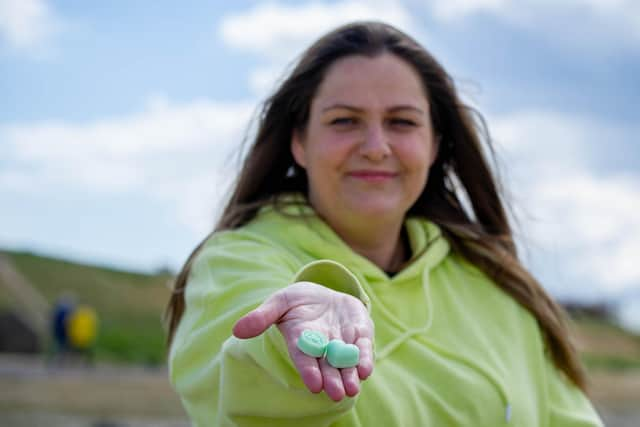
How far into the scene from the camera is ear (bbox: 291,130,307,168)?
272cm

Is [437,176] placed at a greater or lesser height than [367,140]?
lesser

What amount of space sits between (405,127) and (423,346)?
24.4 inches

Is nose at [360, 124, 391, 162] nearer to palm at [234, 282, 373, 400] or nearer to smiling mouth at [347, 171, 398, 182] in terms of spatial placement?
smiling mouth at [347, 171, 398, 182]

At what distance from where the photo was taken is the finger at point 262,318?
1395 mm

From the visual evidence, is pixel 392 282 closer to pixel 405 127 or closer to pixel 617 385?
pixel 405 127

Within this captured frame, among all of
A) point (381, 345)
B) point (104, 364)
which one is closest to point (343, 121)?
point (381, 345)

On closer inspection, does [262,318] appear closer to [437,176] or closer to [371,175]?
[371,175]

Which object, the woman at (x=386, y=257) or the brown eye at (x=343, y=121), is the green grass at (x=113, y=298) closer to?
the woman at (x=386, y=257)

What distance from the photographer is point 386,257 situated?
2.74 m

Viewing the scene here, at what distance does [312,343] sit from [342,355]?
6cm

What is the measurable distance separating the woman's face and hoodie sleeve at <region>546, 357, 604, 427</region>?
0.71 metres

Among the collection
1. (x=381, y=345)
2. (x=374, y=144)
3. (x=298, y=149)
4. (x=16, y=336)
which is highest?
(x=374, y=144)

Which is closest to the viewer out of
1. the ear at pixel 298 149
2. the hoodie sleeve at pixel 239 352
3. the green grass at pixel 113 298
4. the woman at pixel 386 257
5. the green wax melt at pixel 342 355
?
the green wax melt at pixel 342 355

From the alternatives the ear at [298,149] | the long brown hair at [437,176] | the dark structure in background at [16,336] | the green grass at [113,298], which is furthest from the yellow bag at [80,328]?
the ear at [298,149]
